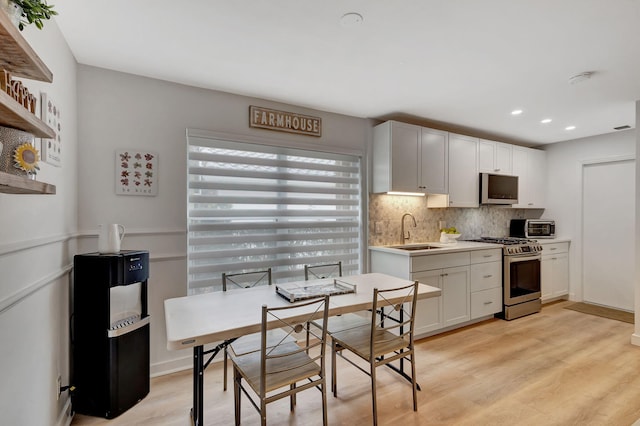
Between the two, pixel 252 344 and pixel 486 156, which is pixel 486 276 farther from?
pixel 252 344

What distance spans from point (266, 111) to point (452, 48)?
1705 millimetres

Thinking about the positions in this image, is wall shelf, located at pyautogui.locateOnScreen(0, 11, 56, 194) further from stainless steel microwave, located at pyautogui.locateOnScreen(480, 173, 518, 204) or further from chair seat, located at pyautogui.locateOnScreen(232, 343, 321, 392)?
stainless steel microwave, located at pyautogui.locateOnScreen(480, 173, 518, 204)

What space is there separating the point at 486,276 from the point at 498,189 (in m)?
1.29

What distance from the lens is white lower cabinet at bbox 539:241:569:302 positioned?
4.51m

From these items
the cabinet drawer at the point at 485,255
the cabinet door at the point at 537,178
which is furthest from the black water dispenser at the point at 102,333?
the cabinet door at the point at 537,178

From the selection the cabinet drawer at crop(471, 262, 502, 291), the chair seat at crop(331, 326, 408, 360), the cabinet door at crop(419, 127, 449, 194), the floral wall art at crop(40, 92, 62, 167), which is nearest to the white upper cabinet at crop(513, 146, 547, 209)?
the cabinet drawer at crop(471, 262, 502, 291)

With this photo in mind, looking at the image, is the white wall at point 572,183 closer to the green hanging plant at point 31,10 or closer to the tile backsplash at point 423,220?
the tile backsplash at point 423,220

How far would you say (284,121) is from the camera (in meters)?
3.20

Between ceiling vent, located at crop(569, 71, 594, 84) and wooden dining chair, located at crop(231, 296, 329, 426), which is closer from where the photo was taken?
wooden dining chair, located at crop(231, 296, 329, 426)

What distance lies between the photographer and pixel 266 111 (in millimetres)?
3107

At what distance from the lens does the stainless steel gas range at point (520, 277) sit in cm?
396

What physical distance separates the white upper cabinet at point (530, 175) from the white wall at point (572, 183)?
0.47ft

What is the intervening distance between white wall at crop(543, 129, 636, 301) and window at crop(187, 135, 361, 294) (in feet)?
11.4

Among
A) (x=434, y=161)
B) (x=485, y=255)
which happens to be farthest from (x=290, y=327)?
(x=485, y=255)
